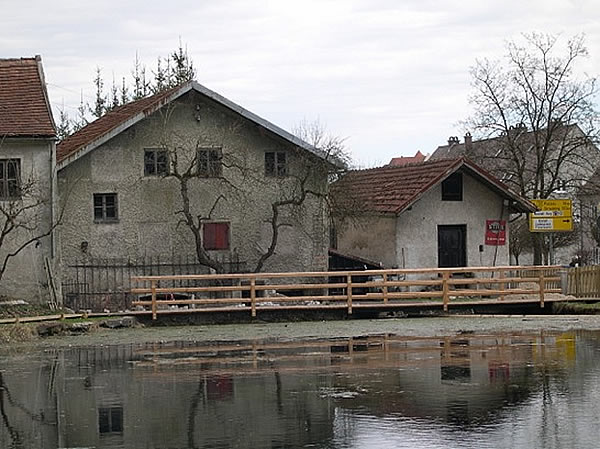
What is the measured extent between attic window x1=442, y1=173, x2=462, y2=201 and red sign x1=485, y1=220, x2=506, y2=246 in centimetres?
147

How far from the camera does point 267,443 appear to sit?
12820mm

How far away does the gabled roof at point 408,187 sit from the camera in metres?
38.3

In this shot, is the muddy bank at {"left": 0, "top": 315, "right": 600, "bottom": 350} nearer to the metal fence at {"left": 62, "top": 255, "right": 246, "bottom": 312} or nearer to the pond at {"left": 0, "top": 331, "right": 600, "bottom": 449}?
the pond at {"left": 0, "top": 331, "right": 600, "bottom": 449}

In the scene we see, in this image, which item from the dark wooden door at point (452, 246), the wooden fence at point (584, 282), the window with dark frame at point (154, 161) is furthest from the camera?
the dark wooden door at point (452, 246)

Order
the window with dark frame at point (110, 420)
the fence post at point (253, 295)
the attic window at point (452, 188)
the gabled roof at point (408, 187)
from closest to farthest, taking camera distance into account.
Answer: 1. the window with dark frame at point (110, 420)
2. the fence post at point (253, 295)
3. the gabled roof at point (408, 187)
4. the attic window at point (452, 188)

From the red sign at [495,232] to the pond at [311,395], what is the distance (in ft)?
50.4

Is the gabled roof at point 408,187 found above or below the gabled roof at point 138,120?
below

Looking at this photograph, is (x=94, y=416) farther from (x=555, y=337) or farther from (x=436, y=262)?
(x=436, y=262)

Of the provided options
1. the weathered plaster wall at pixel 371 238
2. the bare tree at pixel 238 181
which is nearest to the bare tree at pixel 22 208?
the bare tree at pixel 238 181

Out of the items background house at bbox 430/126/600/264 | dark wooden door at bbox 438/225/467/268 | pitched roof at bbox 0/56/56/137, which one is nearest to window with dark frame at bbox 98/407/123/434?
pitched roof at bbox 0/56/56/137

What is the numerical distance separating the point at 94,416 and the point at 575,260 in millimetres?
49096

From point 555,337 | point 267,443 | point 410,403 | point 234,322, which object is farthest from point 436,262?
point 267,443

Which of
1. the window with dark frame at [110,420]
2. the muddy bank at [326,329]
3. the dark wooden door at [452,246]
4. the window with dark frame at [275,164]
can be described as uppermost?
the window with dark frame at [275,164]

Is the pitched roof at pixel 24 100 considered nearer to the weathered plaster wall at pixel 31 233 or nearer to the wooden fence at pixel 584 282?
the weathered plaster wall at pixel 31 233
